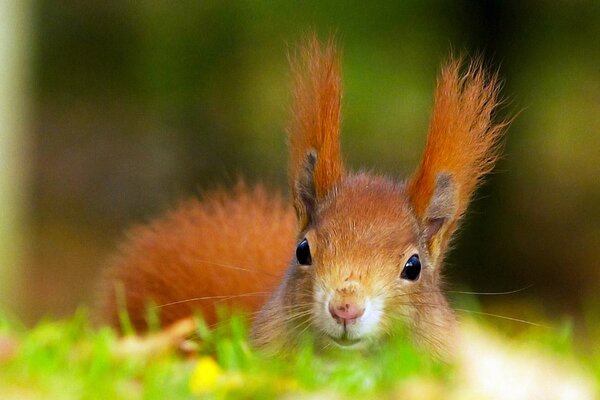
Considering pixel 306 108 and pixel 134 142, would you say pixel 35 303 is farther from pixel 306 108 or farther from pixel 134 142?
pixel 306 108

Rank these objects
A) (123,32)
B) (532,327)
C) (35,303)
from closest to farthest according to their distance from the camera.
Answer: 1. (532,327)
2. (35,303)
3. (123,32)

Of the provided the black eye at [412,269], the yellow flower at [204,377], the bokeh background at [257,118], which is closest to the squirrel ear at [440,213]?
the black eye at [412,269]

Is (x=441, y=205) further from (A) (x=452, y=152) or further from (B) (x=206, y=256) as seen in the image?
(B) (x=206, y=256)

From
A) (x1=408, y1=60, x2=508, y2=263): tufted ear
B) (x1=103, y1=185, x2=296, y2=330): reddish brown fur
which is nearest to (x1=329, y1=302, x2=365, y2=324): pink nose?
(x1=408, y1=60, x2=508, y2=263): tufted ear

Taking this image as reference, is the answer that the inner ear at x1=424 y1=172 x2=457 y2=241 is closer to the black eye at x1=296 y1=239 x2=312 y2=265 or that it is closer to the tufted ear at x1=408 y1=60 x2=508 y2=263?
the tufted ear at x1=408 y1=60 x2=508 y2=263

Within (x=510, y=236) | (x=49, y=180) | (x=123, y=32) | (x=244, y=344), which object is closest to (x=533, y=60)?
(x=510, y=236)

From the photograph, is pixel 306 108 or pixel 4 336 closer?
pixel 4 336

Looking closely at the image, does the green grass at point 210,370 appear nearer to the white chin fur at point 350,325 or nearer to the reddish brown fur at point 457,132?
the white chin fur at point 350,325
